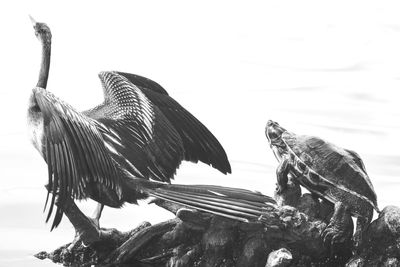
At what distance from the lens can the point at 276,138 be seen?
43.5 ft

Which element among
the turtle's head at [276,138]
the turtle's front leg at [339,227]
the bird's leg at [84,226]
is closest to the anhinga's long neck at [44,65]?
the bird's leg at [84,226]

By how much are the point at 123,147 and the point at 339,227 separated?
2304 millimetres

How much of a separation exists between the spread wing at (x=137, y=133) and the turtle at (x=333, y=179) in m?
1.21

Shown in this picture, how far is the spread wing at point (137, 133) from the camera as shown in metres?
13.3

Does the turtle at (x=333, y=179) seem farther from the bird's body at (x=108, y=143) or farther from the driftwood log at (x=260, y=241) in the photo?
the bird's body at (x=108, y=143)

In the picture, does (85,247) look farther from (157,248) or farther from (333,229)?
(333,229)

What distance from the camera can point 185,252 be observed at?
40.7 ft

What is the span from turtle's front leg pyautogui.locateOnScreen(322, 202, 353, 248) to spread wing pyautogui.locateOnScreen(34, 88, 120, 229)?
75.1 inches

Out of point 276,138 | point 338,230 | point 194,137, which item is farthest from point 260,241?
point 194,137

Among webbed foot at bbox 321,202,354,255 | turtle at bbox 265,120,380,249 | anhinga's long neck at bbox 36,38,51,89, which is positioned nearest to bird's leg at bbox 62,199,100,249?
anhinga's long neck at bbox 36,38,51,89

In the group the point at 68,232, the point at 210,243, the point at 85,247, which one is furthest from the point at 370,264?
the point at 68,232

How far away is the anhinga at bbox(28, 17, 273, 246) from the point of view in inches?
479

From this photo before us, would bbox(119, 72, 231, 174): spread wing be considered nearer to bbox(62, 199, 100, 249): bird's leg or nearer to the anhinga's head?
the anhinga's head

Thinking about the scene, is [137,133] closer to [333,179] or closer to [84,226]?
[84,226]
